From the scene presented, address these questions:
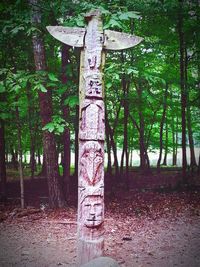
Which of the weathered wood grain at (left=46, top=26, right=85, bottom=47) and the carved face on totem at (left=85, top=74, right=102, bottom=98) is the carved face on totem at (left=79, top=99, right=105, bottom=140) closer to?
the carved face on totem at (left=85, top=74, right=102, bottom=98)

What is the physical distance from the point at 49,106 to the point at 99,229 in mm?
4976

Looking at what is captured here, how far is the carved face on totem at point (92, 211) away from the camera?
464 centimetres

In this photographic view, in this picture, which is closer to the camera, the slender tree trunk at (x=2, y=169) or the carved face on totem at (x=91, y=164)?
the carved face on totem at (x=91, y=164)

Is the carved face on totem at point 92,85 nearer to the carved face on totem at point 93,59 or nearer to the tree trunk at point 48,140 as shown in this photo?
the carved face on totem at point 93,59

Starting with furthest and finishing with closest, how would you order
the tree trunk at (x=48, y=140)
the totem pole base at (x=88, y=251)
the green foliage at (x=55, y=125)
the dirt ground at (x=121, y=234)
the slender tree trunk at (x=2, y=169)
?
the slender tree trunk at (x=2, y=169), the tree trunk at (x=48, y=140), the dirt ground at (x=121, y=234), the green foliage at (x=55, y=125), the totem pole base at (x=88, y=251)

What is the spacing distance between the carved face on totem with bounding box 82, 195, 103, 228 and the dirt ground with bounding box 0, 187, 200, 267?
1598 millimetres

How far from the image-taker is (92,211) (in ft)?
15.3

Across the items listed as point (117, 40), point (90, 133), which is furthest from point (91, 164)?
point (117, 40)

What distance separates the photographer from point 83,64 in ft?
15.9

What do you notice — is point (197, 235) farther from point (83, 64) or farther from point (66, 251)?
point (83, 64)

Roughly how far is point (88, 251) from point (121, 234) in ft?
9.34

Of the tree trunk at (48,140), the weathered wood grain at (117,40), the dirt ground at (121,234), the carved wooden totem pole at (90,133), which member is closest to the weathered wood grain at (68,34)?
the carved wooden totem pole at (90,133)

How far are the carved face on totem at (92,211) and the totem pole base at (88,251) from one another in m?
0.29

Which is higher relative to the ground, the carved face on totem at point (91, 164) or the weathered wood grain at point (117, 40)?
the weathered wood grain at point (117, 40)
